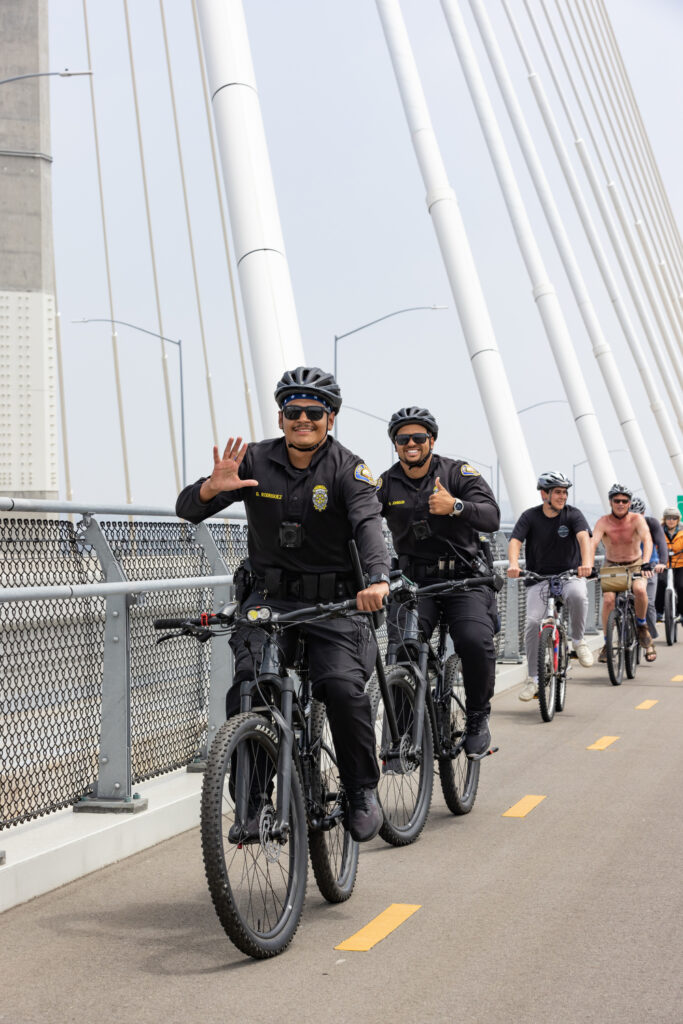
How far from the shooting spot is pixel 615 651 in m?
14.7

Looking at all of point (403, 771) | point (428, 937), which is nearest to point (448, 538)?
point (403, 771)

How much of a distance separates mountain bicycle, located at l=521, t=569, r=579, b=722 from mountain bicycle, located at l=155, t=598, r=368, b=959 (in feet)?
19.9

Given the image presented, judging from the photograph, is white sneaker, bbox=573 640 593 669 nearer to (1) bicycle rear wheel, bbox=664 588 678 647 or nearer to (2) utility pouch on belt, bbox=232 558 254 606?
(1) bicycle rear wheel, bbox=664 588 678 647

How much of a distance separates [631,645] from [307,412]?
1034 cm

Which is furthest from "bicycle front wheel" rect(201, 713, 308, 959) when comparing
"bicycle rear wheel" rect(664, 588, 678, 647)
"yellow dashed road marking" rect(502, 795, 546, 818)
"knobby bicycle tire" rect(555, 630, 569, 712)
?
"bicycle rear wheel" rect(664, 588, 678, 647)

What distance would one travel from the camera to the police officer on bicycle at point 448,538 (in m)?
7.49

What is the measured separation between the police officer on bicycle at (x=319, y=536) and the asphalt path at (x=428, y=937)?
61cm

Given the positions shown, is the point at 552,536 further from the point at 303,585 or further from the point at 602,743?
the point at 303,585

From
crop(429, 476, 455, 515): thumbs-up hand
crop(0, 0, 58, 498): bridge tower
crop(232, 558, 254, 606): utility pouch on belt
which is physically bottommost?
crop(232, 558, 254, 606): utility pouch on belt

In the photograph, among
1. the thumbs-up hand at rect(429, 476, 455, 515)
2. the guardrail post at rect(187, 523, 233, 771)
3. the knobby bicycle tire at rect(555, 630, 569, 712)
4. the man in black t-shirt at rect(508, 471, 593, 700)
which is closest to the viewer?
the thumbs-up hand at rect(429, 476, 455, 515)

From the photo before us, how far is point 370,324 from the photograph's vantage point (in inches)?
1564

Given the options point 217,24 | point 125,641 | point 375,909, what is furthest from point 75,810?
point 217,24

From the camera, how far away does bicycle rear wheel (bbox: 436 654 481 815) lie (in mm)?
7402

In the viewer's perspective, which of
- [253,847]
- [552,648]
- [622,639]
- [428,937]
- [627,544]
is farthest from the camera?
[627,544]
